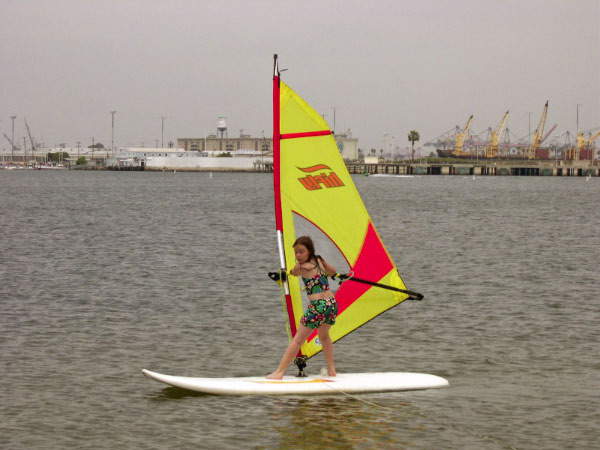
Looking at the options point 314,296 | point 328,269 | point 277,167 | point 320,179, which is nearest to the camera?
point 328,269

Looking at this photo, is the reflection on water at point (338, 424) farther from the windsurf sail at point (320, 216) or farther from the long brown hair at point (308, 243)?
the long brown hair at point (308, 243)

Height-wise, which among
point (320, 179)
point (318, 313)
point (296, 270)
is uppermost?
point (320, 179)

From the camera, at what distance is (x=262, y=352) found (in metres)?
16.6

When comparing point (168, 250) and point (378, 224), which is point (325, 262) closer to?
point (168, 250)

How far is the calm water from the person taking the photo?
12023 mm

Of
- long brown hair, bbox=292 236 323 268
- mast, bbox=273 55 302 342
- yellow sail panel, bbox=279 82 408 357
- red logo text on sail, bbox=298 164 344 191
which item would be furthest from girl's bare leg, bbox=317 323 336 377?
red logo text on sail, bbox=298 164 344 191

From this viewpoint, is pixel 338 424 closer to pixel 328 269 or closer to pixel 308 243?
pixel 328 269

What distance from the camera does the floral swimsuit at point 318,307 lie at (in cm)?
1220

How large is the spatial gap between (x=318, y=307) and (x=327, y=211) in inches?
57.7

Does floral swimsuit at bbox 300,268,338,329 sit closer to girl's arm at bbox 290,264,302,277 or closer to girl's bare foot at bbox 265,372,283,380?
girl's arm at bbox 290,264,302,277

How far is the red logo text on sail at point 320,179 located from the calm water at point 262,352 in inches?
117

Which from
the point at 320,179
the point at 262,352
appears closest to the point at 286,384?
the point at 320,179

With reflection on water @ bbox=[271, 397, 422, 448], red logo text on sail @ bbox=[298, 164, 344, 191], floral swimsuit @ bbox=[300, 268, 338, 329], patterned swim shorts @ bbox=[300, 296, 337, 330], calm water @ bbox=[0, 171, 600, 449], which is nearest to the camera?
reflection on water @ bbox=[271, 397, 422, 448]

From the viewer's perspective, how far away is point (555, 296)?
24.0 meters
